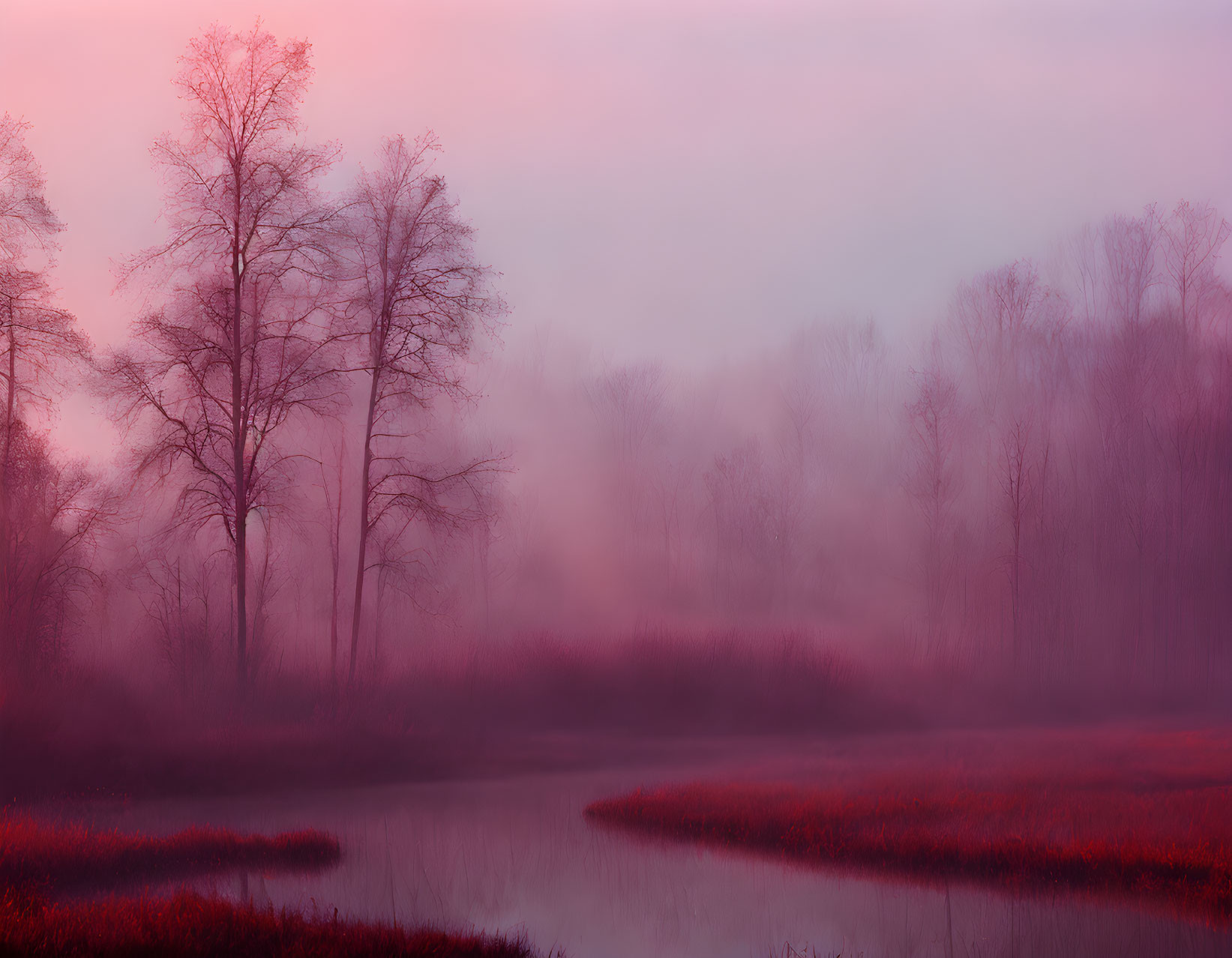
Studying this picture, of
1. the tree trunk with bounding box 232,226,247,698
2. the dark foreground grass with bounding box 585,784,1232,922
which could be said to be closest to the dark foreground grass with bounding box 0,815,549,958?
the dark foreground grass with bounding box 585,784,1232,922

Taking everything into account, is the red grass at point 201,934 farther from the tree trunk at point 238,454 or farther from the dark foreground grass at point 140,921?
the tree trunk at point 238,454

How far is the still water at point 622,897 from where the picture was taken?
27.4ft

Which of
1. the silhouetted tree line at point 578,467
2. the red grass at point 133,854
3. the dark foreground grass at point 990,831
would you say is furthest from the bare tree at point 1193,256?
the red grass at point 133,854

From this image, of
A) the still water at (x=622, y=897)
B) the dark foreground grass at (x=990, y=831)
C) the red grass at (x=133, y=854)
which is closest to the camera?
the still water at (x=622, y=897)

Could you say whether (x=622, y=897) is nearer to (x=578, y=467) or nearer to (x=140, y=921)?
(x=140, y=921)

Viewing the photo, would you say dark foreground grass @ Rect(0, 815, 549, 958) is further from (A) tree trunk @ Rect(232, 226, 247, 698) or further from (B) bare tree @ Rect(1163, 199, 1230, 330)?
(B) bare tree @ Rect(1163, 199, 1230, 330)

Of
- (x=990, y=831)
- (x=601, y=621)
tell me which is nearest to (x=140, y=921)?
(x=990, y=831)

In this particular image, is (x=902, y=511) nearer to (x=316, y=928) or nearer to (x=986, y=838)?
(x=986, y=838)

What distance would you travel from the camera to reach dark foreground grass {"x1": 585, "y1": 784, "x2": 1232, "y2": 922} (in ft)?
33.0

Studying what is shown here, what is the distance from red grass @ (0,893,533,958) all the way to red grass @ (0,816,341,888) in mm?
1758

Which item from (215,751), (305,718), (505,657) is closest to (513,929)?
(215,751)

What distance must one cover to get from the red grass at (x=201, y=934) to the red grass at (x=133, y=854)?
176 centimetres

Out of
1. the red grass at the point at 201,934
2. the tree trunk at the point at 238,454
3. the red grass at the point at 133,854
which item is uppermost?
the tree trunk at the point at 238,454

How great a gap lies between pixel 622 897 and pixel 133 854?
5.77m
